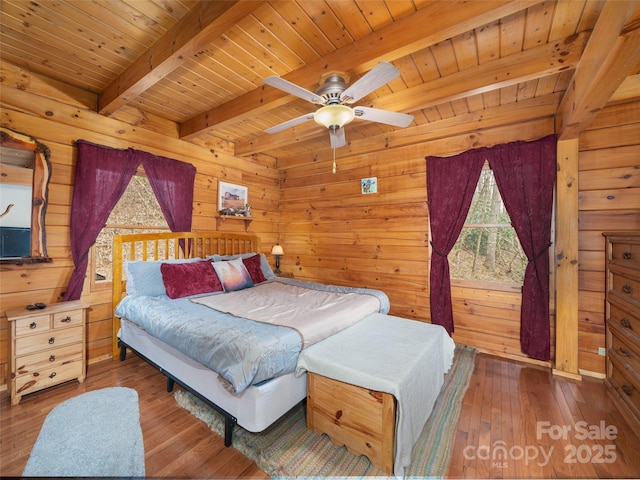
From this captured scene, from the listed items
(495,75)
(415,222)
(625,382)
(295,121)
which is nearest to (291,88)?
(295,121)

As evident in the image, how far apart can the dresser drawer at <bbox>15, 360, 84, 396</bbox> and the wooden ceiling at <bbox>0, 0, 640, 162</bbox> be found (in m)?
2.33

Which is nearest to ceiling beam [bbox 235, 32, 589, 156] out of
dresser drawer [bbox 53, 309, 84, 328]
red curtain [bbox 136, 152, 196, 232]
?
red curtain [bbox 136, 152, 196, 232]

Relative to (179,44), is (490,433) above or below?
below

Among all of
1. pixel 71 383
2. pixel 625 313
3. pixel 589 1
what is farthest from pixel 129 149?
pixel 625 313

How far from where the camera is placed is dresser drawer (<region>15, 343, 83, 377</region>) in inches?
79.7

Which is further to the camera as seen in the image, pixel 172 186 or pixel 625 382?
pixel 172 186

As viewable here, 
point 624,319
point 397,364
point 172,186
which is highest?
point 172,186

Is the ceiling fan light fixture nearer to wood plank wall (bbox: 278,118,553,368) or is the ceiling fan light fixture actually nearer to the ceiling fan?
the ceiling fan

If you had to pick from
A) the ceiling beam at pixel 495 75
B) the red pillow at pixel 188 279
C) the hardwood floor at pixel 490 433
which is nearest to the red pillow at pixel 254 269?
the red pillow at pixel 188 279

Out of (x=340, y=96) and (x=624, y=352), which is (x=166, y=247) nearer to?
(x=340, y=96)

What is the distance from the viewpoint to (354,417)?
59.2 inches

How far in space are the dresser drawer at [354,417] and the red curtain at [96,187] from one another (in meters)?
2.45

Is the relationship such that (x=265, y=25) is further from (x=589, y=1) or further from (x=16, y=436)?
(x=16, y=436)

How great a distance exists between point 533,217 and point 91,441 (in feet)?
11.4
